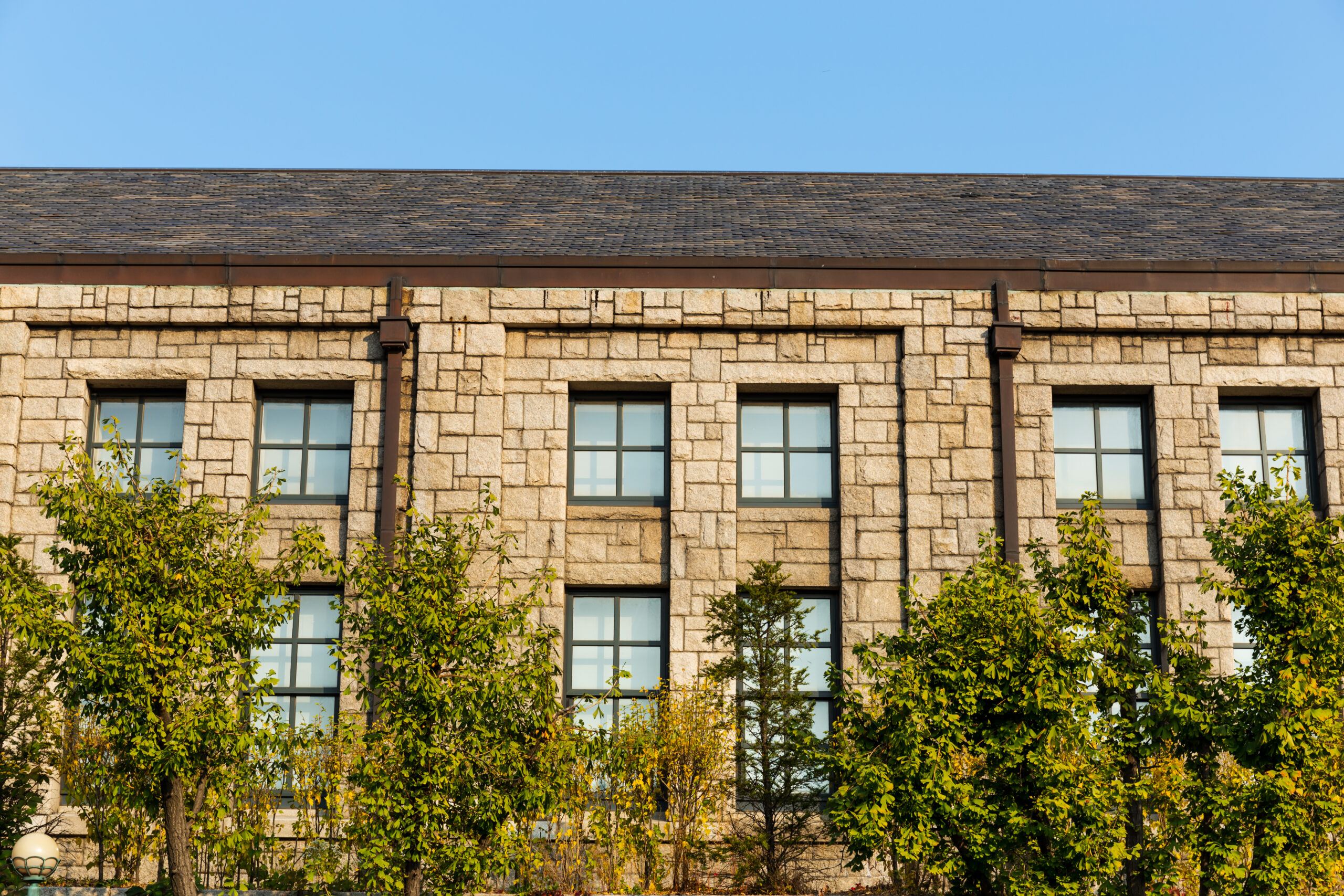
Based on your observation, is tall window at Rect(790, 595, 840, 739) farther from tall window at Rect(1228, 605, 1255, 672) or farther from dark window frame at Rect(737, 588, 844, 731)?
tall window at Rect(1228, 605, 1255, 672)

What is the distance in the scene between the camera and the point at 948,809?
1120 cm

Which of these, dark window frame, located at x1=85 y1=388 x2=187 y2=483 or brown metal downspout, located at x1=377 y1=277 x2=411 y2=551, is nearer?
brown metal downspout, located at x1=377 y1=277 x2=411 y2=551

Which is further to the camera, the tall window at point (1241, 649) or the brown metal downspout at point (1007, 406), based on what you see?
the tall window at point (1241, 649)

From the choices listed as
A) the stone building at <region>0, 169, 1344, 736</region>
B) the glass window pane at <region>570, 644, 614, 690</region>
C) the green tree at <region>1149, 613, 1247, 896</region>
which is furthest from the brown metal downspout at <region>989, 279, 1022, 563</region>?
the glass window pane at <region>570, 644, 614, 690</region>

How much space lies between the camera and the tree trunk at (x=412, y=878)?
445 inches

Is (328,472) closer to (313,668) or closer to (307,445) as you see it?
(307,445)

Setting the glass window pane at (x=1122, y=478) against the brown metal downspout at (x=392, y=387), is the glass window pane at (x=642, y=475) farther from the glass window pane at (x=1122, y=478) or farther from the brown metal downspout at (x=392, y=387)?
the glass window pane at (x=1122, y=478)

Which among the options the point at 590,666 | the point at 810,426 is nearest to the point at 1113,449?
the point at 810,426

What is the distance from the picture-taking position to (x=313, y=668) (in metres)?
14.7

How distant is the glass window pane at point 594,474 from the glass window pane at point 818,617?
89.6 inches

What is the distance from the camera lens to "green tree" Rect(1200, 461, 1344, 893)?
10914 mm

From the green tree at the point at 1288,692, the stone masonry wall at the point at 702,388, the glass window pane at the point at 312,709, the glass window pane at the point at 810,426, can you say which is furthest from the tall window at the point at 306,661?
the green tree at the point at 1288,692

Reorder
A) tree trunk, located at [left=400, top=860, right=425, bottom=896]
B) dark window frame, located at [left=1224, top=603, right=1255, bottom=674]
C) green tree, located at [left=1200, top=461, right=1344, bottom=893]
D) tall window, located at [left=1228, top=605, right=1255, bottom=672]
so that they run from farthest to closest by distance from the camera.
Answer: tall window, located at [left=1228, top=605, right=1255, bottom=672]
dark window frame, located at [left=1224, top=603, right=1255, bottom=674]
tree trunk, located at [left=400, top=860, right=425, bottom=896]
green tree, located at [left=1200, top=461, right=1344, bottom=893]

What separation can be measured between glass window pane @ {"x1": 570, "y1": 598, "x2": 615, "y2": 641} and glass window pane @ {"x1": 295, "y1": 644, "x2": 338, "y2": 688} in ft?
8.20
